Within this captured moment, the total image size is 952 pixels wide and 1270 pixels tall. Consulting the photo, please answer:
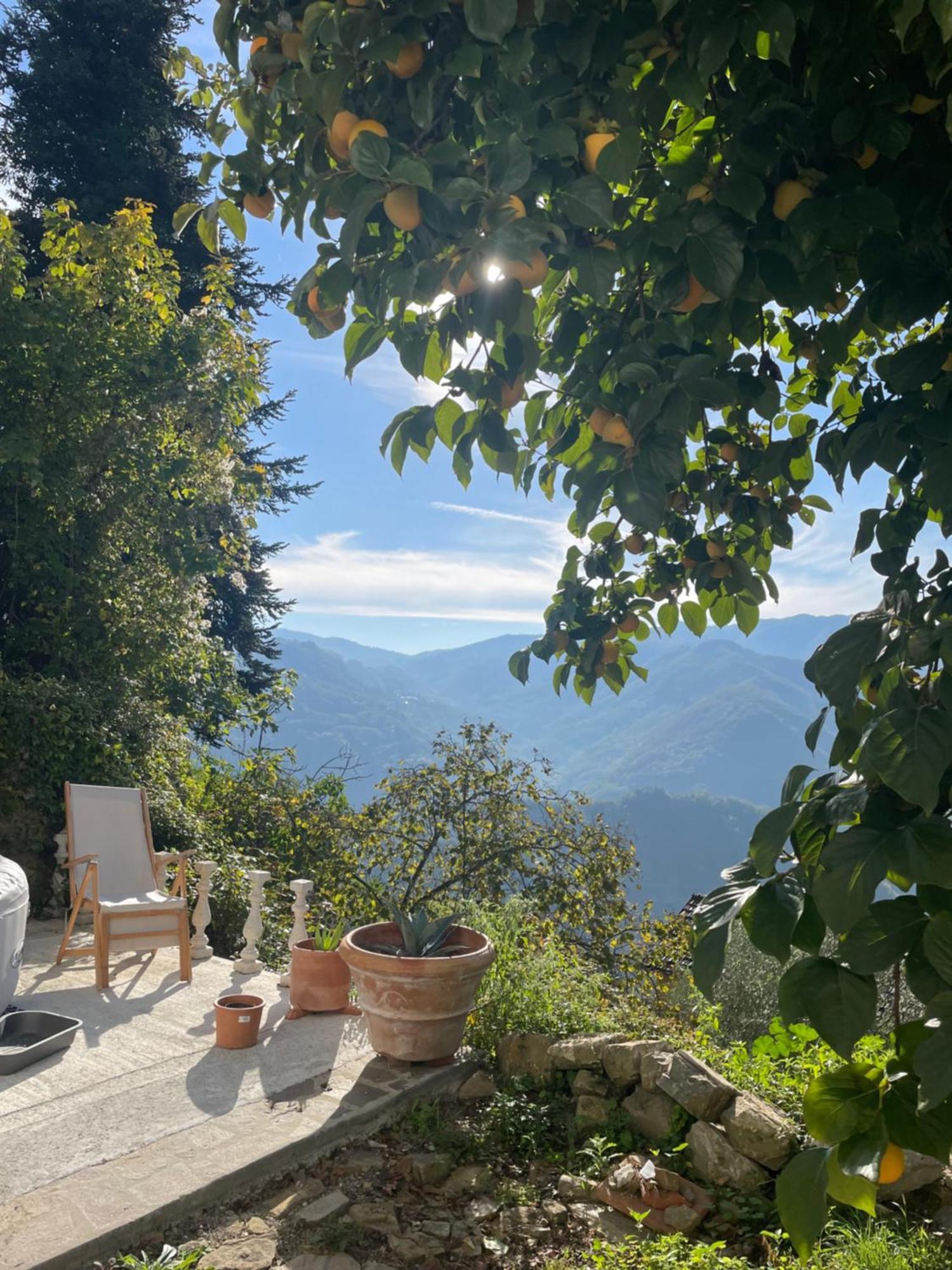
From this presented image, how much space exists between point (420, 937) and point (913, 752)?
2786mm

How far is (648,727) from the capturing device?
174250mm

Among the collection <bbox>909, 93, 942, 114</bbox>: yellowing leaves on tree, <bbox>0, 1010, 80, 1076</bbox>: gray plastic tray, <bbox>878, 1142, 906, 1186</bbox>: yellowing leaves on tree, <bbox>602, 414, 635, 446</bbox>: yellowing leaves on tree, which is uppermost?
<bbox>909, 93, 942, 114</bbox>: yellowing leaves on tree

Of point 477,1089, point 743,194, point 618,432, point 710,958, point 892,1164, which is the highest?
point 743,194

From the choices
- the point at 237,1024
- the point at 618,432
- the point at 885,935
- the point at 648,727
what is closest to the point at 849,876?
the point at 885,935

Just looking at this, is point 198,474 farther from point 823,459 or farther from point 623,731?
point 623,731

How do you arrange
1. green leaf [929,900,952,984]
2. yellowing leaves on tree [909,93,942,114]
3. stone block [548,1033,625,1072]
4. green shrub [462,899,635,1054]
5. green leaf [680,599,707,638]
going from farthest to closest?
green shrub [462,899,635,1054], stone block [548,1033,625,1072], green leaf [680,599,707,638], yellowing leaves on tree [909,93,942,114], green leaf [929,900,952,984]

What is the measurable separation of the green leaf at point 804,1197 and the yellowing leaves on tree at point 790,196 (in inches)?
44.7

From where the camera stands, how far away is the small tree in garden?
628cm

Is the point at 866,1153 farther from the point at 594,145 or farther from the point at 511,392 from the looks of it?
the point at 594,145

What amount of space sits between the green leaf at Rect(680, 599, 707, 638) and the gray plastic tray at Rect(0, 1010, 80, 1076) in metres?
2.82

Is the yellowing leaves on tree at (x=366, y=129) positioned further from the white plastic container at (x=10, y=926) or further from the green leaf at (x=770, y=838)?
the white plastic container at (x=10, y=926)

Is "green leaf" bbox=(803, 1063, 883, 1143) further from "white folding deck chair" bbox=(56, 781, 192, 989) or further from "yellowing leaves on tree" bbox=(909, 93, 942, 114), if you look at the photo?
"white folding deck chair" bbox=(56, 781, 192, 989)

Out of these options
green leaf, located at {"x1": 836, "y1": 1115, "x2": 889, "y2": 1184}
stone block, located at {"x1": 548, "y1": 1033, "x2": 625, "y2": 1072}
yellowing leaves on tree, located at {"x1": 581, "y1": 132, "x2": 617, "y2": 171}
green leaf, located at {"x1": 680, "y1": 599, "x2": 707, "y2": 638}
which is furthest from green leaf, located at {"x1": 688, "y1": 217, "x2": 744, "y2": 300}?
stone block, located at {"x1": 548, "y1": 1033, "x2": 625, "y2": 1072}

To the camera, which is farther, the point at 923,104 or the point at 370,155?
the point at 923,104
